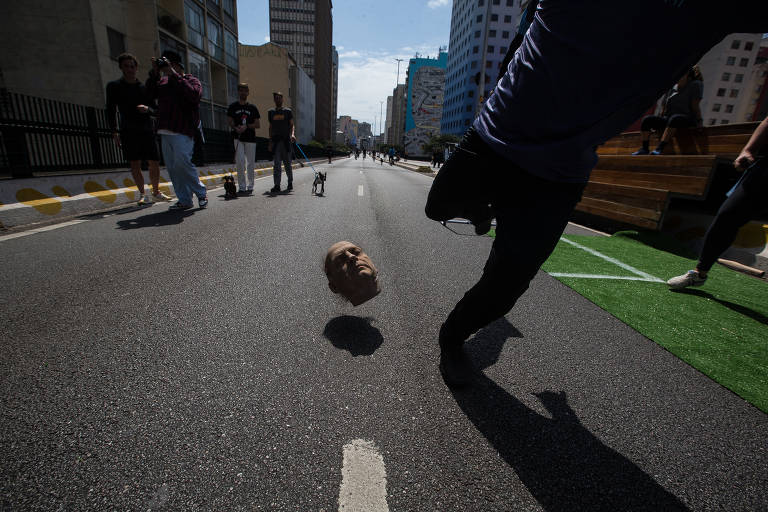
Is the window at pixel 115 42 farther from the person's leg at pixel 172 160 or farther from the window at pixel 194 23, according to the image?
the person's leg at pixel 172 160

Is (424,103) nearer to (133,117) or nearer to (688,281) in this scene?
(133,117)

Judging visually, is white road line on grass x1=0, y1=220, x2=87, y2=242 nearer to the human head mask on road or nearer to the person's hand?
the human head mask on road

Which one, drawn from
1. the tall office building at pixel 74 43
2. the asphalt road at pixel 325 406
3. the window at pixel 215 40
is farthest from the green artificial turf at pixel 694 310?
the window at pixel 215 40

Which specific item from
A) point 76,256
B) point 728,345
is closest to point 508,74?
point 728,345

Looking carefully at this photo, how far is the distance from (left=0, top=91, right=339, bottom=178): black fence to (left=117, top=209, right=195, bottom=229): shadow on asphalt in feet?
6.70

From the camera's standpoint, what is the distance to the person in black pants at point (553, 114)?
1.22 metres

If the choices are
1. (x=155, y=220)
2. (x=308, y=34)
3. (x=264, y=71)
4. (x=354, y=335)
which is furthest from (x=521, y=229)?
(x=308, y=34)

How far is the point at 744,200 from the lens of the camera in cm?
299

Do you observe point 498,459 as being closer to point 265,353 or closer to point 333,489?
point 333,489

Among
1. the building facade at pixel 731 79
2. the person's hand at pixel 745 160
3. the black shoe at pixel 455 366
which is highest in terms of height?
the building facade at pixel 731 79

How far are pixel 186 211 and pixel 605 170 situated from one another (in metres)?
8.06

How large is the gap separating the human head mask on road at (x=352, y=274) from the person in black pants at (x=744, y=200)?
3.24 metres

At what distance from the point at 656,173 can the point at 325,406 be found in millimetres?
6459

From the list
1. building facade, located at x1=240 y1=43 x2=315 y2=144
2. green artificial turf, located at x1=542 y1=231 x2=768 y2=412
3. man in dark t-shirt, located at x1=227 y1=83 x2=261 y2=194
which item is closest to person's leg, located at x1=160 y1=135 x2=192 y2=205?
man in dark t-shirt, located at x1=227 y1=83 x2=261 y2=194
